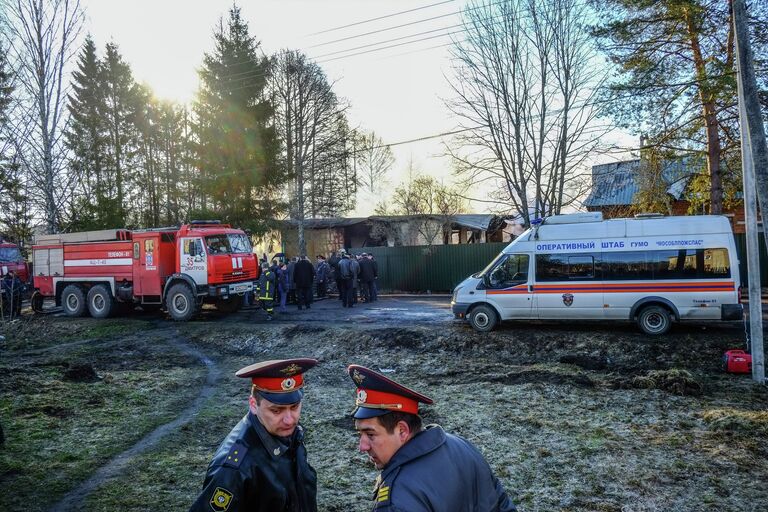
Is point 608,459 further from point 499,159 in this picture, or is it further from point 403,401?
point 499,159

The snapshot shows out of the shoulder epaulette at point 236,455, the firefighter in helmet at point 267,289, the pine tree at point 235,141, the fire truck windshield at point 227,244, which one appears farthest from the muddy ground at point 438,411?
the pine tree at point 235,141

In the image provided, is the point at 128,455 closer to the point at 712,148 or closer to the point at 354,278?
the point at 354,278

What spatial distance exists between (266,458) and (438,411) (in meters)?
5.52

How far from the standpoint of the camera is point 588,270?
12.7 m

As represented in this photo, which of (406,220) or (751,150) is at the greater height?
(406,220)

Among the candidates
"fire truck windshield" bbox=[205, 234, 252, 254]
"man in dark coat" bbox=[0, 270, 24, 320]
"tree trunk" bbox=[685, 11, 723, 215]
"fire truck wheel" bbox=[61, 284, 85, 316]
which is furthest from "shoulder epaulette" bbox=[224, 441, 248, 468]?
"man in dark coat" bbox=[0, 270, 24, 320]

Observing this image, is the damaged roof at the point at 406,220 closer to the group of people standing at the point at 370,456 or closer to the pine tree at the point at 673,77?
the pine tree at the point at 673,77

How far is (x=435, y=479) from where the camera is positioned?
213 cm

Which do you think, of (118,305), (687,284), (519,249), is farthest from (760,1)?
(118,305)

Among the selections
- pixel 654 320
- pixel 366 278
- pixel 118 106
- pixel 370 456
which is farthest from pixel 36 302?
pixel 370 456

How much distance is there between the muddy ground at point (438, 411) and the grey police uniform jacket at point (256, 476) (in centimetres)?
249

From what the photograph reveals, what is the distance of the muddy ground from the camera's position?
211 inches

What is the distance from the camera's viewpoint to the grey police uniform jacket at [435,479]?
2066 millimetres

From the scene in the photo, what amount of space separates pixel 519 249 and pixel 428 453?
1158 cm
